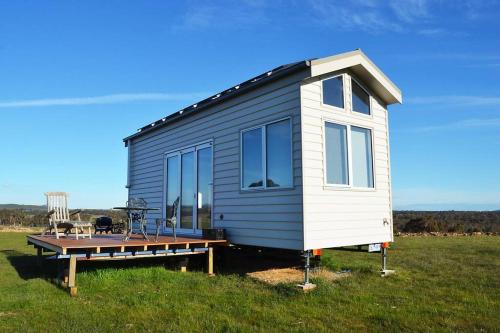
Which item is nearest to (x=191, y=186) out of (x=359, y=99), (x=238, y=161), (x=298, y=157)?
(x=238, y=161)

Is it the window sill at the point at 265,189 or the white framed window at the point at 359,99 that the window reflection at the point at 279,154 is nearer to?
the window sill at the point at 265,189

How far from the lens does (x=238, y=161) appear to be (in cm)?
811

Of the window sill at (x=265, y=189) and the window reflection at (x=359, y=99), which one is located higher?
the window reflection at (x=359, y=99)

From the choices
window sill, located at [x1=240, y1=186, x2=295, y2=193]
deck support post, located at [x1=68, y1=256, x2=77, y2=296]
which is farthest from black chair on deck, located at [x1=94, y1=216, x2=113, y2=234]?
deck support post, located at [x1=68, y1=256, x2=77, y2=296]

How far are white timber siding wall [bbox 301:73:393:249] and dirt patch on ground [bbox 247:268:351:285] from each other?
79 centimetres

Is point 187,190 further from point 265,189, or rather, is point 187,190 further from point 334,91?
point 334,91

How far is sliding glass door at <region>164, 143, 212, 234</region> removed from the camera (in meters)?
9.15

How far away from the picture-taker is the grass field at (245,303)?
450 centimetres

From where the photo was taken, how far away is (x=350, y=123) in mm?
7672

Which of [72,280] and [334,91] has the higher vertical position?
[334,91]

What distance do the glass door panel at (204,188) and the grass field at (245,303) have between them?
154cm

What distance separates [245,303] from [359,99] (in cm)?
452

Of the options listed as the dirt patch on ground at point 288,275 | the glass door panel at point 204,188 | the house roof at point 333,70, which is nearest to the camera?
the house roof at point 333,70

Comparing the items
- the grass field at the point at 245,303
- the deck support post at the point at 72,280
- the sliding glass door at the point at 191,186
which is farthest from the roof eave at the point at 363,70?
the deck support post at the point at 72,280
